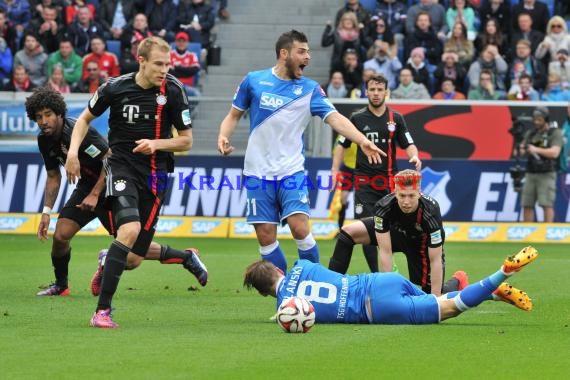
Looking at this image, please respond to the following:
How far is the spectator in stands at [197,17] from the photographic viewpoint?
27.8 metres

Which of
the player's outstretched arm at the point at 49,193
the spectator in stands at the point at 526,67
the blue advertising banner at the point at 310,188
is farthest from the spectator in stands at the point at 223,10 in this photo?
the player's outstretched arm at the point at 49,193

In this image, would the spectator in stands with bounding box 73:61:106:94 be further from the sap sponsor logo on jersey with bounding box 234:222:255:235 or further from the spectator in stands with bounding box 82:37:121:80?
the sap sponsor logo on jersey with bounding box 234:222:255:235

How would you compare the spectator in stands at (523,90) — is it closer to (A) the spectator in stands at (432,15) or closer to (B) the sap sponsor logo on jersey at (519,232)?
(A) the spectator in stands at (432,15)

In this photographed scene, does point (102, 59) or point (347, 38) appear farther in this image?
point (347, 38)

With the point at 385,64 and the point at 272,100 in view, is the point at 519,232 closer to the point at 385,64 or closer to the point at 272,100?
the point at 385,64

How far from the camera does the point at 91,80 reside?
25703 millimetres

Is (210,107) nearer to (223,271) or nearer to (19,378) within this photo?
(223,271)

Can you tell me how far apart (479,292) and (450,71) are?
15885 mm

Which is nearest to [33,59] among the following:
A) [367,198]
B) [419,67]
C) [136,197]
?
[419,67]

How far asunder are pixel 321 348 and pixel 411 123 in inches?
577

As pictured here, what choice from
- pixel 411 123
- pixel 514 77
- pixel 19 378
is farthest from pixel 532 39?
pixel 19 378

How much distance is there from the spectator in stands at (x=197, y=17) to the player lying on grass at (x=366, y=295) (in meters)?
17.7

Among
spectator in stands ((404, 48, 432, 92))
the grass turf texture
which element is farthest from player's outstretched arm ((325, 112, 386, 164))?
spectator in stands ((404, 48, 432, 92))

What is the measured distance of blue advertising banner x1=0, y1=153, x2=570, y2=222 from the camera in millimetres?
23203
